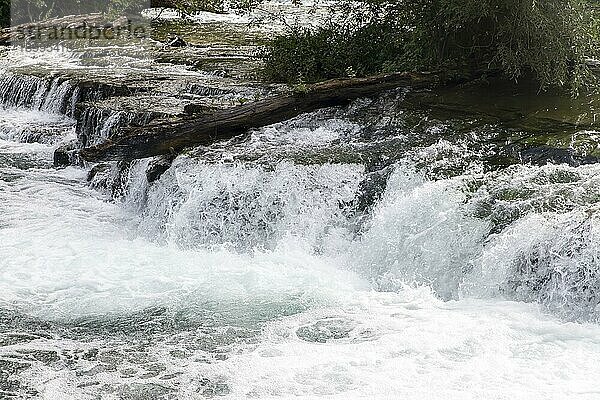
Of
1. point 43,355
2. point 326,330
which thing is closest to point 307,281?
point 326,330

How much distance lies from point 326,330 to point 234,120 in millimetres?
3959

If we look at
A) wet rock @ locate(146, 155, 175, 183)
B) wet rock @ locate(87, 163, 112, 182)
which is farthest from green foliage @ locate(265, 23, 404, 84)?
wet rock @ locate(146, 155, 175, 183)

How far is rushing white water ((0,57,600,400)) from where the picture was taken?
6.22 m

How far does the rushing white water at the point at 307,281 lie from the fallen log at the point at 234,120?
0.77 ft

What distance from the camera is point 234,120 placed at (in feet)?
33.5

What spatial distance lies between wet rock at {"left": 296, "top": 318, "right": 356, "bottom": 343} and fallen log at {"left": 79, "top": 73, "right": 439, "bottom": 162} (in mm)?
3667

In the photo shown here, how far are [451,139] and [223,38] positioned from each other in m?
9.32

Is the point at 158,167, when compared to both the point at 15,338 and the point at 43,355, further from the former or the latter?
the point at 43,355

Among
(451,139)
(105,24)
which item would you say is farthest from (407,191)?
(105,24)

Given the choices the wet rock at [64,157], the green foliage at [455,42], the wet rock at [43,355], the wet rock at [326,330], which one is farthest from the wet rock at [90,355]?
the green foliage at [455,42]

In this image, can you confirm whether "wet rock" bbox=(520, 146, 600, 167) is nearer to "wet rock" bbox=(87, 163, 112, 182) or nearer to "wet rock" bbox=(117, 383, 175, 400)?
"wet rock" bbox=(117, 383, 175, 400)

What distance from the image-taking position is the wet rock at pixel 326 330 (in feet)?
22.3

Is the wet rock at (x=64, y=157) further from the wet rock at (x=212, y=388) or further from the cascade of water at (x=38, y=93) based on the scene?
the wet rock at (x=212, y=388)

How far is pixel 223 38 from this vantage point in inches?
708
